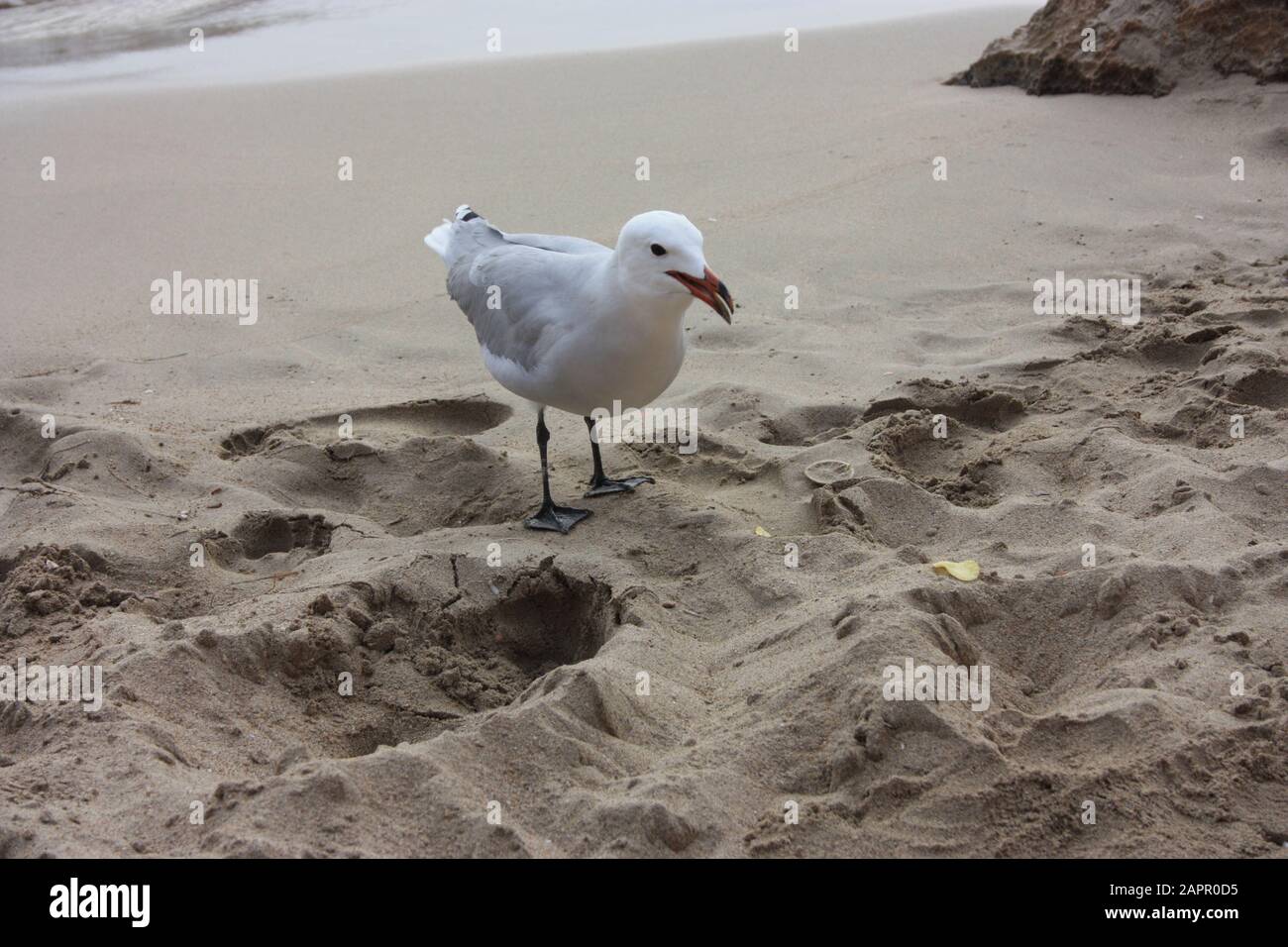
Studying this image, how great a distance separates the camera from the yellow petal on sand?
122 inches

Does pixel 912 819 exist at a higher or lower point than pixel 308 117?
lower

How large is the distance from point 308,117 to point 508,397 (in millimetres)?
4270

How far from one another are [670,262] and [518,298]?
0.75 metres

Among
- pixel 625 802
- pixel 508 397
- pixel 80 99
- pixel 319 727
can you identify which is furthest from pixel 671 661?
pixel 80 99

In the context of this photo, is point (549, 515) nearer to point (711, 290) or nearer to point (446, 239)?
point (711, 290)

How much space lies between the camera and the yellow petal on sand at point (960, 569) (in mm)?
3088

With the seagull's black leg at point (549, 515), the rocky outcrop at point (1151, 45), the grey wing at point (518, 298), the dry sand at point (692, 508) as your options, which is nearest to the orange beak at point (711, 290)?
the grey wing at point (518, 298)

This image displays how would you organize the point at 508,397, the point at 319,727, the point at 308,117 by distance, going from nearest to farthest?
the point at 319,727, the point at 508,397, the point at 308,117

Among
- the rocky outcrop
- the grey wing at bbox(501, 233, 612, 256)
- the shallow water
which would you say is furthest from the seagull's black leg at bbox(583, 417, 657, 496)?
the shallow water

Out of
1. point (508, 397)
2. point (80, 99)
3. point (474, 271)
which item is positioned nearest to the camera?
point (474, 271)

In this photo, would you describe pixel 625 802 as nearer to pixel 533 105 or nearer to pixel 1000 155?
pixel 1000 155

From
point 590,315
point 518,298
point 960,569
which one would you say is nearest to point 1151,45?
point 518,298

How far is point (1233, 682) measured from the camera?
2566 mm

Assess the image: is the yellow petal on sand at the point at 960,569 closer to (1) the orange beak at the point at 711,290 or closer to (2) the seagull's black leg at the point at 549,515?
(1) the orange beak at the point at 711,290
